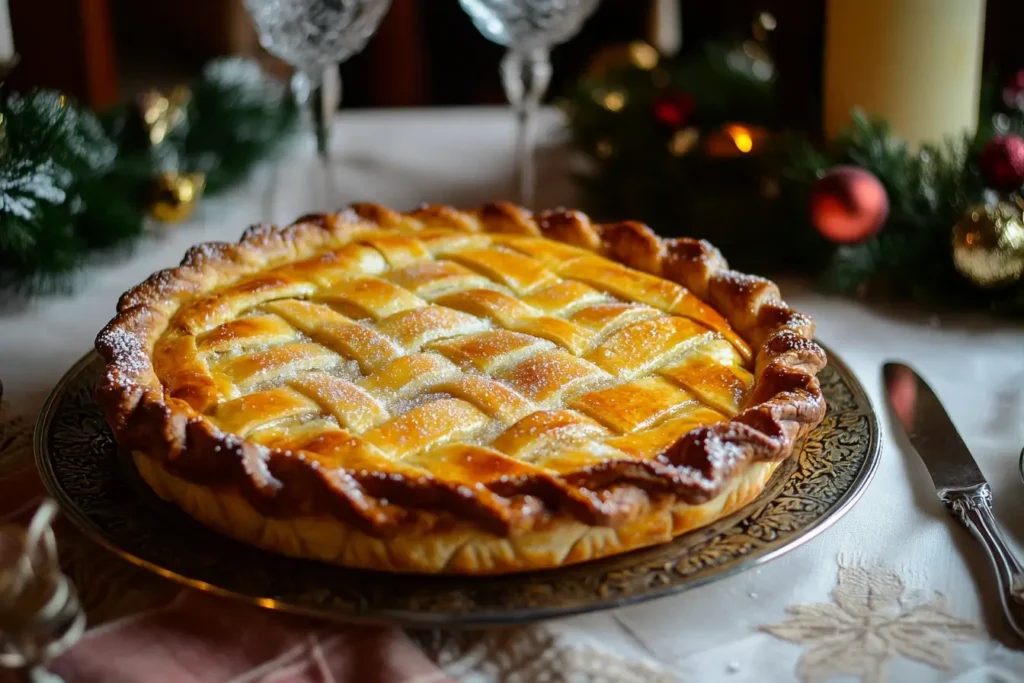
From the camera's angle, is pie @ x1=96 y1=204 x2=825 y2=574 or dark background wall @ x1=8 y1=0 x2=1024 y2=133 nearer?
pie @ x1=96 y1=204 x2=825 y2=574

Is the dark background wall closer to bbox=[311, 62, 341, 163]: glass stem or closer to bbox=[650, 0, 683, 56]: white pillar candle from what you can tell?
bbox=[650, 0, 683, 56]: white pillar candle

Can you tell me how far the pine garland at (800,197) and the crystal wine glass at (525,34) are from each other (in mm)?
160

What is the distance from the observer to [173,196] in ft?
6.59

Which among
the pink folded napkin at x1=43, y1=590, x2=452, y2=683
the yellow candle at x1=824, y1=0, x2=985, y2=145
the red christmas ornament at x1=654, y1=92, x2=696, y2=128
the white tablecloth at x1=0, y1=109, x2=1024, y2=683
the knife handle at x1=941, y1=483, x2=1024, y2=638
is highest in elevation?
the yellow candle at x1=824, y1=0, x2=985, y2=145

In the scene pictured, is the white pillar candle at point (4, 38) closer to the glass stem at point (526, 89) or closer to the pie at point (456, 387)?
the pie at point (456, 387)

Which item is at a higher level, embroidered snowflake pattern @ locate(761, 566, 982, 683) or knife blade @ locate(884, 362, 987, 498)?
knife blade @ locate(884, 362, 987, 498)

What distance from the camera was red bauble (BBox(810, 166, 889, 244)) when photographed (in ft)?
5.41

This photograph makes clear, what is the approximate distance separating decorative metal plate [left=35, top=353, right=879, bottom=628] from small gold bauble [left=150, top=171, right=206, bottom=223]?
95 centimetres

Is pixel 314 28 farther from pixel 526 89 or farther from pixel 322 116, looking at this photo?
pixel 526 89

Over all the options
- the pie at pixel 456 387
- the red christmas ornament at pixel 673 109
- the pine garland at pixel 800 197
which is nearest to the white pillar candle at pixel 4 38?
the pie at pixel 456 387

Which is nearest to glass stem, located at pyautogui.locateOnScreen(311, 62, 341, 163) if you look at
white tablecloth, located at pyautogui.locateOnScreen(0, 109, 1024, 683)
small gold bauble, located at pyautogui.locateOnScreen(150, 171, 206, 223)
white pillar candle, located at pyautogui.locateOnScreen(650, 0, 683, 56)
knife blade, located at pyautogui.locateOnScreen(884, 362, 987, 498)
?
white tablecloth, located at pyautogui.locateOnScreen(0, 109, 1024, 683)

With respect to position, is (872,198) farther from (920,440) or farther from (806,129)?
(920,440)

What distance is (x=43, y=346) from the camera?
1.59 m

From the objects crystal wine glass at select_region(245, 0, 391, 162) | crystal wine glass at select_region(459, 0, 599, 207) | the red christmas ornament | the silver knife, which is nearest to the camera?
the silver knife
